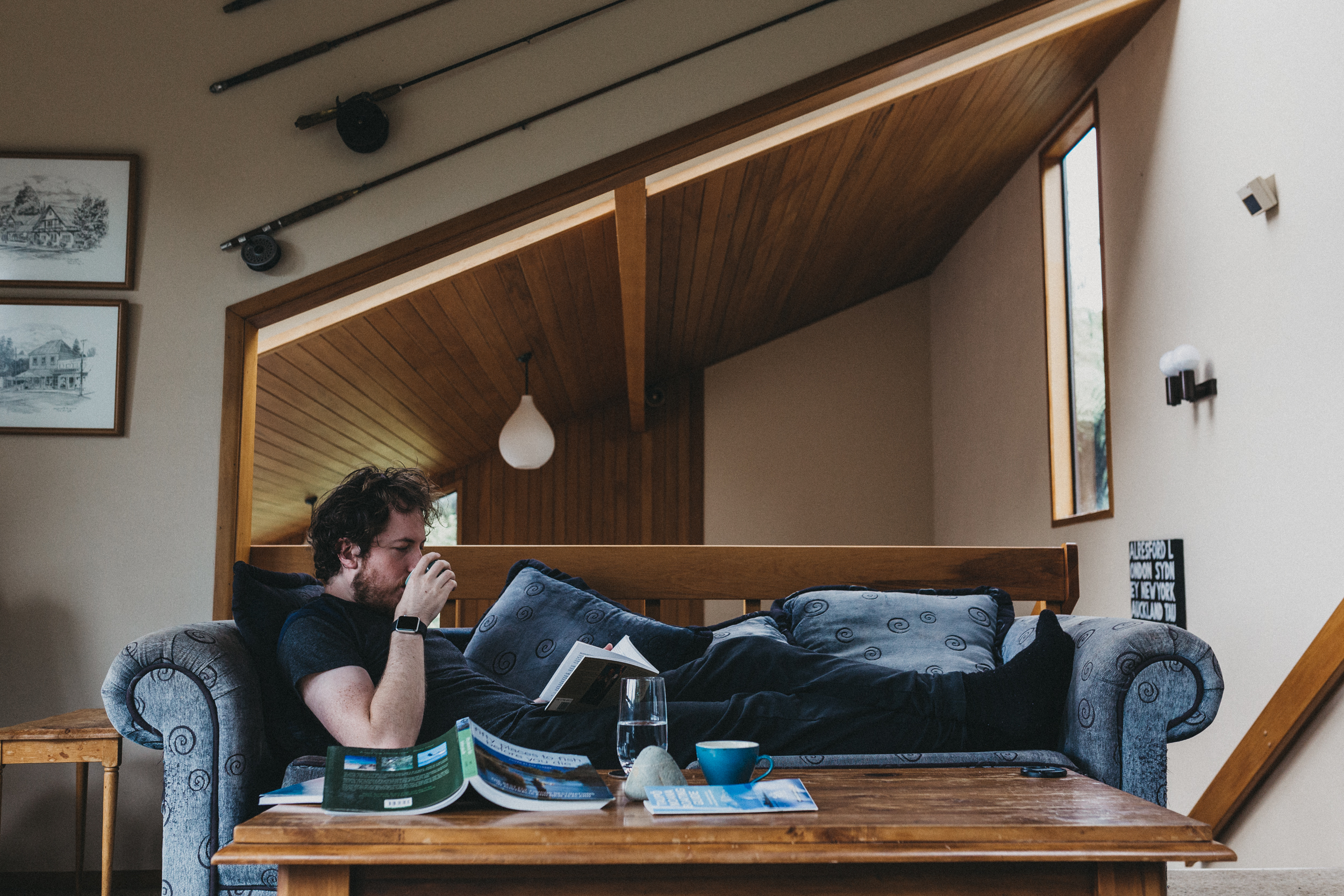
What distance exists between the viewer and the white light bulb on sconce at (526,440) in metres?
5.46

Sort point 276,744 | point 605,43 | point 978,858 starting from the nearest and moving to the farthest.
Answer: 1. point 978,858
2. point 276,744
3. point 605,43

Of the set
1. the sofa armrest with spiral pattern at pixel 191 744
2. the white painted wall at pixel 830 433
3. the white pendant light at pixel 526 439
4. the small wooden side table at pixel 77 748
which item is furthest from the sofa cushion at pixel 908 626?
the white painted wall at pixel 830 433

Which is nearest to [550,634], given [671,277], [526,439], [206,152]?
[206,152]

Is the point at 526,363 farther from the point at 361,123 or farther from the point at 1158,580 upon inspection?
the point at 1158,580

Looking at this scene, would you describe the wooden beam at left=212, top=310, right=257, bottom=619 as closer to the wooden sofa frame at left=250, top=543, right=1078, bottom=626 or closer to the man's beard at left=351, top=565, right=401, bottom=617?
the wooden sofa frame at left=250, top=543, right=1078, bottom=626

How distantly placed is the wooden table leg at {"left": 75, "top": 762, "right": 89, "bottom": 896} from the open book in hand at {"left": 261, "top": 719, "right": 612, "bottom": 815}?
5.06 ft

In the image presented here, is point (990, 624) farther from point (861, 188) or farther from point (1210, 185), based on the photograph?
point (861, 188)

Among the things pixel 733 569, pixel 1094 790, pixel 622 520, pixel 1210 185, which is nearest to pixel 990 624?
pixel 733 569

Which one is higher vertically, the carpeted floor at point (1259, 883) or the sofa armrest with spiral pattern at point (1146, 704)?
the sofa armrest with spiral pattern at point (1146, 704)

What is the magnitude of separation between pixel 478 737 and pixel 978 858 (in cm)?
67

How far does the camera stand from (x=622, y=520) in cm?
776

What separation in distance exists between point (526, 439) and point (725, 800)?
14.0 feet

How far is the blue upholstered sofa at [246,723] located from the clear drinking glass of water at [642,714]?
1.67 feet

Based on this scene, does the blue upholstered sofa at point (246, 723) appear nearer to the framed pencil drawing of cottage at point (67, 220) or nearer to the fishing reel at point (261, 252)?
the fishing reel at point (261, 252)
